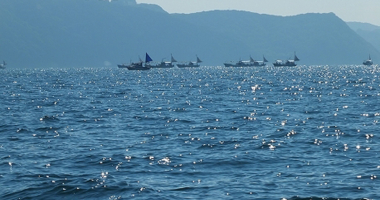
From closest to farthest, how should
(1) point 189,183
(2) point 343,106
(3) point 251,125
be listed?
(1) point 189,183, (3) point 251,125, (2) point 343,106

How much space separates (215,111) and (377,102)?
2222 centimetres

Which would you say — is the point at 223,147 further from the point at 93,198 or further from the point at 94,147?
the point at 93,198

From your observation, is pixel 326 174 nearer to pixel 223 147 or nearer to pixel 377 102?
pixel 223 147

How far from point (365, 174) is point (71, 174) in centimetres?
1411

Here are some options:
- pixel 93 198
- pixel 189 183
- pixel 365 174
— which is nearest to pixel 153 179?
pixel 189 183

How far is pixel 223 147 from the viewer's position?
3350cm

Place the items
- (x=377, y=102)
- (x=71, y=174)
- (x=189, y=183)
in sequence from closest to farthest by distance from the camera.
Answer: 1. (x=189, y=183)
2. (x=71, y=174)
3. (x=377, y=102)

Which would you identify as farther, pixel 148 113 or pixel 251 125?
pixel 148 113

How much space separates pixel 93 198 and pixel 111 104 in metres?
45.7

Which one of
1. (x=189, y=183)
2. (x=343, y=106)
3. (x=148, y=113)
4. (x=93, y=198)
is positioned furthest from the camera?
(x=343, y=106)

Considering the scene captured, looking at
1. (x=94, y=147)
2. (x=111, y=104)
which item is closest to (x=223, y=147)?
(x=94, y=147)

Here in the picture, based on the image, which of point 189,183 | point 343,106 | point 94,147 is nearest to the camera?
point 189,183

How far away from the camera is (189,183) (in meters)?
24.1

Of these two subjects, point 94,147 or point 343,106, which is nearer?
point 94,147
